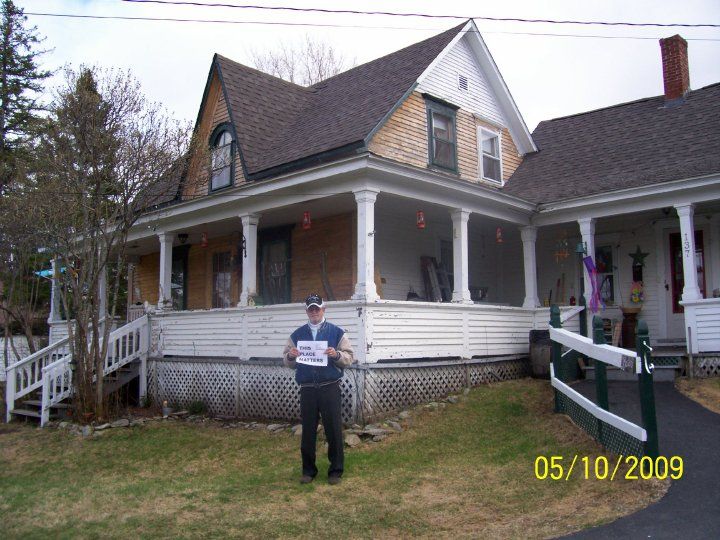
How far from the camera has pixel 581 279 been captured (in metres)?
15.9

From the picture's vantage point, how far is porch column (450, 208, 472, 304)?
41.0ft

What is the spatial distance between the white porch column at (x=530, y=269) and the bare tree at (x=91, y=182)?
7.39 m

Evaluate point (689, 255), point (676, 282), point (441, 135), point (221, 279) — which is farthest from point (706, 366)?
point (221, 279)

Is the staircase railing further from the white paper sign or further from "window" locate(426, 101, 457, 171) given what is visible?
"window" locate(426, 101, 457, 171)

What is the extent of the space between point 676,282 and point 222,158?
403 inches

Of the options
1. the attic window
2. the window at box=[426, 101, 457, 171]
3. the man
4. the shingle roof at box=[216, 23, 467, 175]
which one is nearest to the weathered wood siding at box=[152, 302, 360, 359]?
the shingle roof at box=[216, 23, 467, 175]

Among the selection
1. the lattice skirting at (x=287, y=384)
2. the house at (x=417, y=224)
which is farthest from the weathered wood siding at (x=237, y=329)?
the lattice skirting at (x=287, y=384)

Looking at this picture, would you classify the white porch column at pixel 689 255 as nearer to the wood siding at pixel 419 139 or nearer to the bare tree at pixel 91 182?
the wood siding at pixel 419 139

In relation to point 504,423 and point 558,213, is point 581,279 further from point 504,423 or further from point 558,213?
point 504,423

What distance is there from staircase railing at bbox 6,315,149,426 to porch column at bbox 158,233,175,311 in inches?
22.1

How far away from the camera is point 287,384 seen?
38.2 feet

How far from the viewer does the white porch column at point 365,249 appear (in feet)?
35.1

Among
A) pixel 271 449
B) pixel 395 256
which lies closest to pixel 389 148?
pixel 395 256

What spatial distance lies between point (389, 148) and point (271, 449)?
6668 mm
